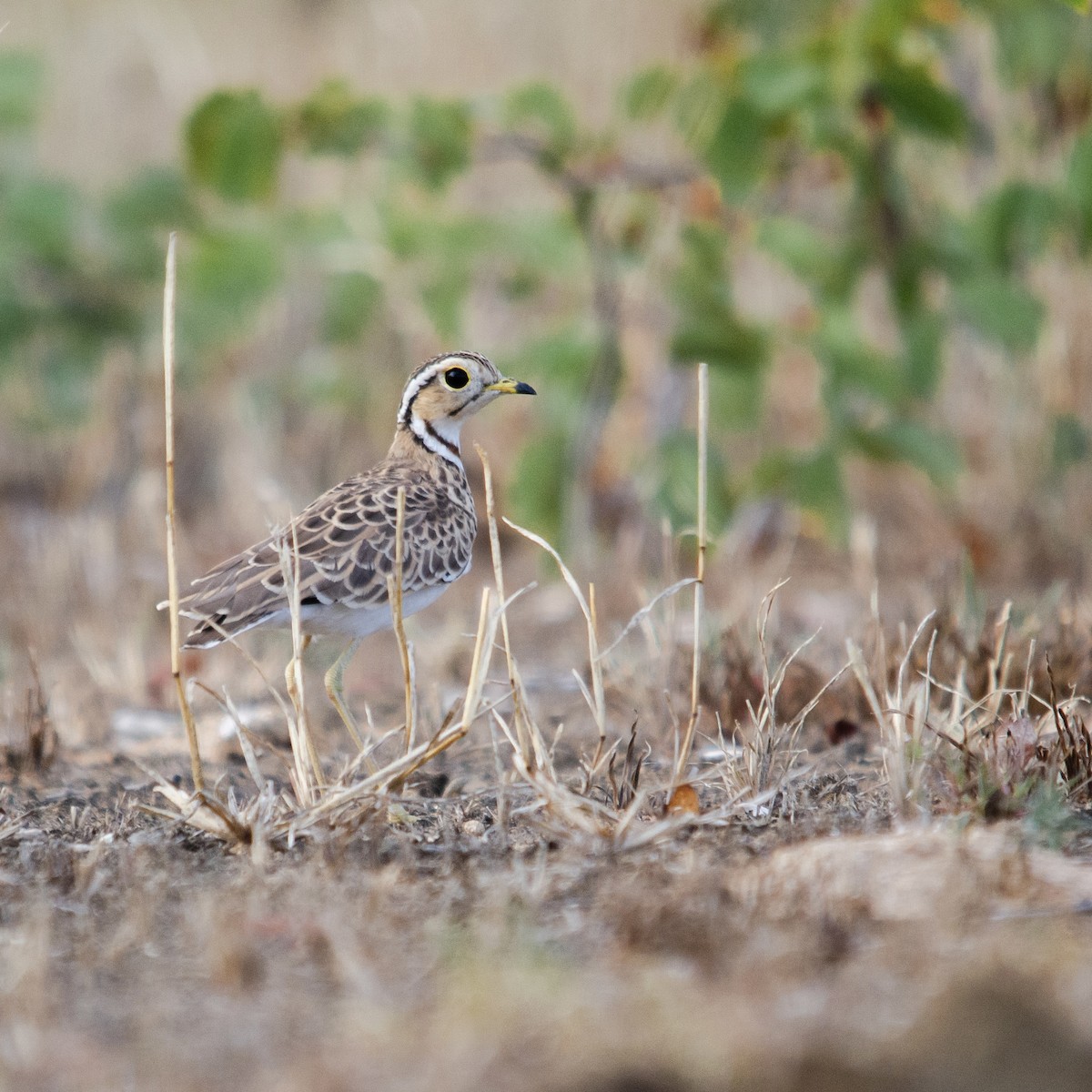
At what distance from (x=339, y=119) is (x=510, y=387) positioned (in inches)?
60.3

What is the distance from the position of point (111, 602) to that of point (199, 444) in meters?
2.12

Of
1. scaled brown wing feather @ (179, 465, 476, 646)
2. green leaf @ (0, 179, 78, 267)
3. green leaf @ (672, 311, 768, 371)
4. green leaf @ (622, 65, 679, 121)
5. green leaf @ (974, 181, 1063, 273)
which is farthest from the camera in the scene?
green leaf @ (0, 179, 78, 267)

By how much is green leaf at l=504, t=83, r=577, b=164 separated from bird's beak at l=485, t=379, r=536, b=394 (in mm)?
1396

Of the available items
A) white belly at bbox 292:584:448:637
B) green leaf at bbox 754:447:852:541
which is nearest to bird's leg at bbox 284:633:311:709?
white belly at bbox 292:584:448:637

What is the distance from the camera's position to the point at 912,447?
5723 millimetres

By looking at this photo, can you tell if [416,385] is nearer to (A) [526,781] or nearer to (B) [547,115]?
(B) [547,115]

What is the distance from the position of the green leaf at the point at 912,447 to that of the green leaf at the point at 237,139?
2.37 m

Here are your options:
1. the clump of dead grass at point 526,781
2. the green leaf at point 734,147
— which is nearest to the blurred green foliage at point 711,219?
the green leaf at point 734,147

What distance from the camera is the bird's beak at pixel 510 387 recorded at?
4601 millimetres

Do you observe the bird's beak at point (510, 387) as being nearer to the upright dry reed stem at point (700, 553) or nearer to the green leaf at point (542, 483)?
the green leaf at point (542, 483)

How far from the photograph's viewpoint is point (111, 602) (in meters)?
6.50

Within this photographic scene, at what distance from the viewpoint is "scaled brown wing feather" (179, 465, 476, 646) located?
3814 mm

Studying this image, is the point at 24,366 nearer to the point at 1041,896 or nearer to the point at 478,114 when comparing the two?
the point at 478,114

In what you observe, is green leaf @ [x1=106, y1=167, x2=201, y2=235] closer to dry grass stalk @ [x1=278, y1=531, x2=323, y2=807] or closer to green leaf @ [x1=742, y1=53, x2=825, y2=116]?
green leaf @ [x1=742, y1=53, x2=825, y2=116]
